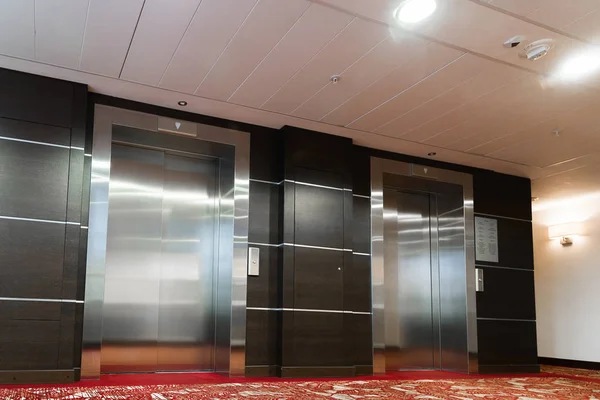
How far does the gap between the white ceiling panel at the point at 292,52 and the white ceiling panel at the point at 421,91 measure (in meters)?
1.16

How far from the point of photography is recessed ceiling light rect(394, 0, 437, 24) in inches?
162

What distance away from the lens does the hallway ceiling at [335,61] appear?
4293 mm

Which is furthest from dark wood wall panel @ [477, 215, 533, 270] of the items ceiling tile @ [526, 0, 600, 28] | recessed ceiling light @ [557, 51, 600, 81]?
ceiling tile @ [526, 0, 600, 28]

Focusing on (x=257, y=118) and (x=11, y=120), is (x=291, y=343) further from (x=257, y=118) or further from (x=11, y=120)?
(x=11, y=120)

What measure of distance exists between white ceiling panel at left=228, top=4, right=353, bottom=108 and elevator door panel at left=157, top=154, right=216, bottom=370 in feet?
4.03

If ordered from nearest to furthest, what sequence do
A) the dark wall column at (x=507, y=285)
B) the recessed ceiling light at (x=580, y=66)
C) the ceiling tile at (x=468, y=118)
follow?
1. the recessed ceiling light at (x=580, y=66)
2. the ceiling tile at (x=468, y=118)
3. the dark wall column at (x=507, y=285)

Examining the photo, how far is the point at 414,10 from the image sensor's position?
13.9ft

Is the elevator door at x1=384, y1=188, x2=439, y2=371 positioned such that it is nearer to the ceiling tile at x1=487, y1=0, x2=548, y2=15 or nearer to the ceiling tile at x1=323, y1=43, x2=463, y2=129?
the ceiling tile at x1=323, y1=43, x2=463, y2=129

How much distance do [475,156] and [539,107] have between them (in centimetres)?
183

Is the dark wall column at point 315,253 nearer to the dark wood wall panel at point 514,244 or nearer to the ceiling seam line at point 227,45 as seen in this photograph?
the ceiling seam line at point 227,45

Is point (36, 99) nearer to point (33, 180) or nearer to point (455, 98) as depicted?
point (33, 180)

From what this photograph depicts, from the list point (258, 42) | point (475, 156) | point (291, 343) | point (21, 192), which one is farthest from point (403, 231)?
point (21, 192)

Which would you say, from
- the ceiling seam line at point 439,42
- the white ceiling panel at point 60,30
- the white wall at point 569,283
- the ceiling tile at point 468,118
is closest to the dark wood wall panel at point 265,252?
the ceiling tile at point 468,118

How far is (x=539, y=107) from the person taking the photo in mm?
5988
